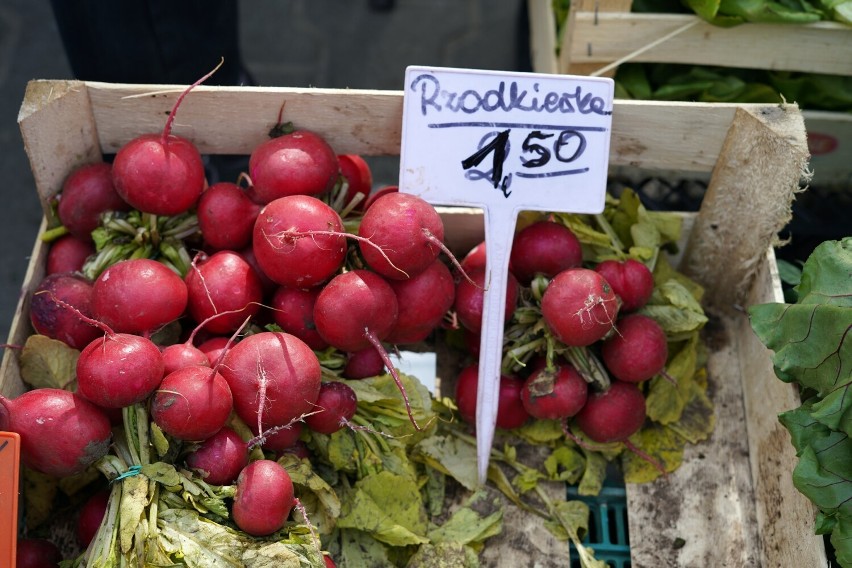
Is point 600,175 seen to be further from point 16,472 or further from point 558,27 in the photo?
point 16,472

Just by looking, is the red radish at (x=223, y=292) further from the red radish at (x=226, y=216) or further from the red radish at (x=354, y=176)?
the red radish at (x=354, y=176)

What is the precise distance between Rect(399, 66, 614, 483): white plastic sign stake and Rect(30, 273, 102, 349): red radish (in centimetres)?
78

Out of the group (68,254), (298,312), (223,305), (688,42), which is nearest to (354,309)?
(298,312)

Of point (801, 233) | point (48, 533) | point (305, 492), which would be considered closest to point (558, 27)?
point (801, 233)

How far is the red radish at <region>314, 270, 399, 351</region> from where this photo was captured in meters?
1.76

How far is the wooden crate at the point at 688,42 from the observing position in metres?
2.39

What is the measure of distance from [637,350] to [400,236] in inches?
25.6

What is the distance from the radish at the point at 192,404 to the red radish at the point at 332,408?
219 millimetres

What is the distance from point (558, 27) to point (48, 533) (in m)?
2.18

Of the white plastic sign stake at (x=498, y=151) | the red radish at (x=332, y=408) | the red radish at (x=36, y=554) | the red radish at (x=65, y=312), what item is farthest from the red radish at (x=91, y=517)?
the white plastic sign stake at (x=498, y=151)

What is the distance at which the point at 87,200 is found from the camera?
201 centimetres

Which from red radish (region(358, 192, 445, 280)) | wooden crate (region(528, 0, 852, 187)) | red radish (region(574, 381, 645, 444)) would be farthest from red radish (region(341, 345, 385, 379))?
wooden crate (region(528, 0, 852, 187))

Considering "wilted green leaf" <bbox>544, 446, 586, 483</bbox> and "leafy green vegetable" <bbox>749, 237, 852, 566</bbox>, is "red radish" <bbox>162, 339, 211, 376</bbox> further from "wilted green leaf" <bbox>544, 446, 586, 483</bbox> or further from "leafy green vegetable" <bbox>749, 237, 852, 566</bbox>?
"leafy green vegetable" <bbox>749, 237, 852, 566</bbox>

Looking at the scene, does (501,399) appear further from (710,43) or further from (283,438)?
(710,43)
